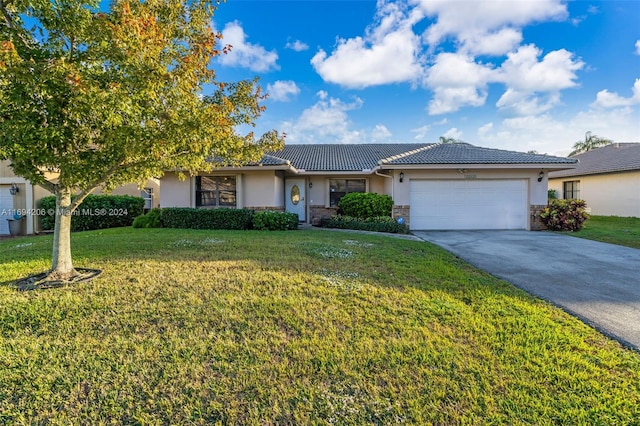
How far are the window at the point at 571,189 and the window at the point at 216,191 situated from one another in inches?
890

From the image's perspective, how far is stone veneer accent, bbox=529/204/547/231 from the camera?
12961mm

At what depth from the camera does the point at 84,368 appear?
9.18 feet

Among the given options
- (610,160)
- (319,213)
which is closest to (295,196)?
(319,213)

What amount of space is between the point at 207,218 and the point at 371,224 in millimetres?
6930

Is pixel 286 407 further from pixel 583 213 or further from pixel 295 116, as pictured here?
pixel 295 116

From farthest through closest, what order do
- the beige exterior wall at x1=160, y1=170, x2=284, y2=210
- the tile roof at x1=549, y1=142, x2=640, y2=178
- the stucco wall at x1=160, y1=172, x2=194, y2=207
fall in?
the tile roof at x1=549, y1=142, x2=640, y2=178
the stucco wall at x1=160, y1=172, x2=194, y2=207
the beige exterior wall at x1=160, y1=170, x2=284, y2=210

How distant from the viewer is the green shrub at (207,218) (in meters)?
12.5

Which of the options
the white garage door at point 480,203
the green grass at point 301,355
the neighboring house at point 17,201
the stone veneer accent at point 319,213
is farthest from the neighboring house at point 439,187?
the green grass at point 301,355

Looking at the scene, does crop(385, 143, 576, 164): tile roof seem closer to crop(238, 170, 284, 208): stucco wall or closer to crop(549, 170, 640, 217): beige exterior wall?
crop(238, 170, 284, 208): stucco wall

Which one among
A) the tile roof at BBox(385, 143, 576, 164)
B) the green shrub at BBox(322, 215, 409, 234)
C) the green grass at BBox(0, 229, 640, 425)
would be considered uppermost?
the tile roof at BBox(385, 143, 576, 164)

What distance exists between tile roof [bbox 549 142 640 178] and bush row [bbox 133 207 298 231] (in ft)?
53.5

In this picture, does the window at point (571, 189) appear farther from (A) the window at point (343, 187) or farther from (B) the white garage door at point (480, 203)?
(A) the window at point (343, 187)

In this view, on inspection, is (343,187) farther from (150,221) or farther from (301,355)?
(301,355)

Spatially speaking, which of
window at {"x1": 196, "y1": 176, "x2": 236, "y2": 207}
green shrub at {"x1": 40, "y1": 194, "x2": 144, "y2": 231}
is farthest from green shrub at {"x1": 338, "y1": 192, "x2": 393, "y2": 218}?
green shrub at {"x1": 40, "y1": 194, "x2": 144, "y2": 231}
